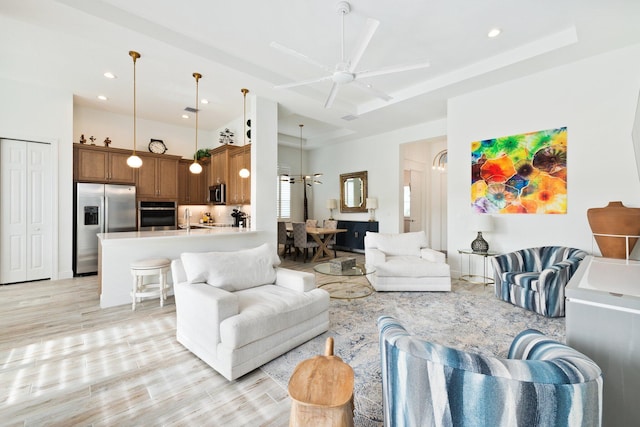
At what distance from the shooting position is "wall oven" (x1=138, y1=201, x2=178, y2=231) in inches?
227

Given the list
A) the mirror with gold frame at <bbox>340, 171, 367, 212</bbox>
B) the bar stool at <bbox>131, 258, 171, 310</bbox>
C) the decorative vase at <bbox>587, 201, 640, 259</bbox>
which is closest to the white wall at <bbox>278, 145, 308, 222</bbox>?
the mirror with gold frame at <bbox>340, 171, 367, 212</bbox>

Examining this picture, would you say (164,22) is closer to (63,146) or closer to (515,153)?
(63,146)

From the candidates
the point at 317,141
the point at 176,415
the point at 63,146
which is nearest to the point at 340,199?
the point at 317,141

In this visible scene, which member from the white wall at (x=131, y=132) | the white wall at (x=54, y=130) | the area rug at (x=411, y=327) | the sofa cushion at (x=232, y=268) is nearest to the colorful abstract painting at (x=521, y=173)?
the area rug at (x=411, y=327)

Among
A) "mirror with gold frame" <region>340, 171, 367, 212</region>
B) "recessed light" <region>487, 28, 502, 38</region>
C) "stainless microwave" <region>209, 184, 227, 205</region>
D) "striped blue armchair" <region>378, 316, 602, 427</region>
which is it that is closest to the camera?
"striped blue armchair" <region>378, 316, 602, 427</region>

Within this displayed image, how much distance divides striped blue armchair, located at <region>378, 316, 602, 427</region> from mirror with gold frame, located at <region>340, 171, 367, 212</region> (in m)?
6.70

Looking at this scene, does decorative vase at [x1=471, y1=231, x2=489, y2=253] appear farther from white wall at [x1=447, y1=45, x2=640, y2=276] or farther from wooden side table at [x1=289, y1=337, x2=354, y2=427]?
wooden side table at [x1=289, y1=337, x2=354, y2=427]

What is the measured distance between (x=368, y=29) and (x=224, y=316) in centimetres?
258

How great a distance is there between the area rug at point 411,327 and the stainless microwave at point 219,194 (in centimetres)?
351

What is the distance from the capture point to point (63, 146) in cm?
476

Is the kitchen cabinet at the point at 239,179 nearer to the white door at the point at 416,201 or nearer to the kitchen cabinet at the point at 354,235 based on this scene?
the kitchen cabinet at the point at 354,235

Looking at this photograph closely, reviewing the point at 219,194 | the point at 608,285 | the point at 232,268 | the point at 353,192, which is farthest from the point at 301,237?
the point at 608,285

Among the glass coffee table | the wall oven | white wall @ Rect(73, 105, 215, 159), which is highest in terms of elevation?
white wall @ Rect(73, 105, 215, 159)

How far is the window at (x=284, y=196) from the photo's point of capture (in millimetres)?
8375
